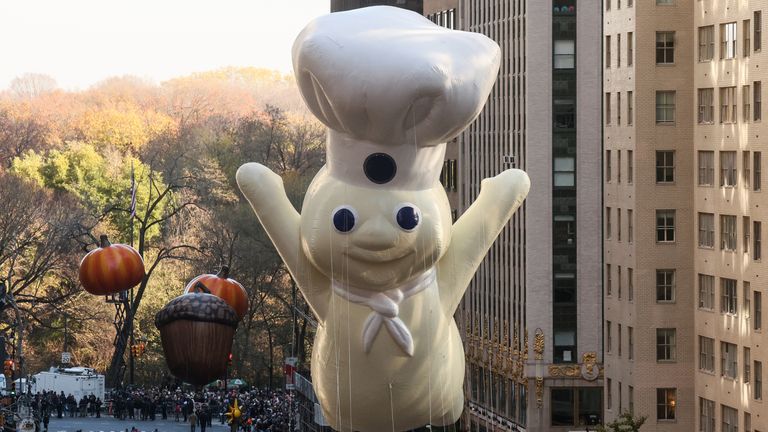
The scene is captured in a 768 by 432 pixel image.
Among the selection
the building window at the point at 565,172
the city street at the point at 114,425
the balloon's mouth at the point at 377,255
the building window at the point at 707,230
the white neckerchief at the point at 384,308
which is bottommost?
the city street at the point at 114,425

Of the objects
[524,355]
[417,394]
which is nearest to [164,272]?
[524,355]

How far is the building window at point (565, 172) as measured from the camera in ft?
282

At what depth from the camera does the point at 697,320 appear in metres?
68.9

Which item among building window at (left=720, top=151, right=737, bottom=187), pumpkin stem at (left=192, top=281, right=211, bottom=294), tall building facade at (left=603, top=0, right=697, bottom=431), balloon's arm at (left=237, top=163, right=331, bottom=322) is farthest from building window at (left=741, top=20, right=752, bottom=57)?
balloon's arm at (left=237, top=163, right=331, bottom=322)

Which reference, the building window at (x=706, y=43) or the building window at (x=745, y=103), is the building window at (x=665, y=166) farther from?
the building window at (x=745, y=103)

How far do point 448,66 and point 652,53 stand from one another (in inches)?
1782

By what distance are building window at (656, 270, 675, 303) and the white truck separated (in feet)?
79.4

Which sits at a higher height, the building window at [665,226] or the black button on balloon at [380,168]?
the black button on balloon at [380,168]

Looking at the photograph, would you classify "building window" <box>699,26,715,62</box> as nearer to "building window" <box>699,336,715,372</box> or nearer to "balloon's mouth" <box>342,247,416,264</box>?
"building window" <box>699,336,715,372</box>

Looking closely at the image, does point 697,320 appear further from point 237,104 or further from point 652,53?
point 237,104

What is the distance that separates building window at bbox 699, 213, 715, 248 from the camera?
223ft

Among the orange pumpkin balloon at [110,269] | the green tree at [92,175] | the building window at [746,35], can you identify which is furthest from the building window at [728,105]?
the green tree at [92,175]

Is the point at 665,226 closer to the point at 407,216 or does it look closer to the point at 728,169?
the point at 728,169

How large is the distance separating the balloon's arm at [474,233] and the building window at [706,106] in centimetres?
3967
